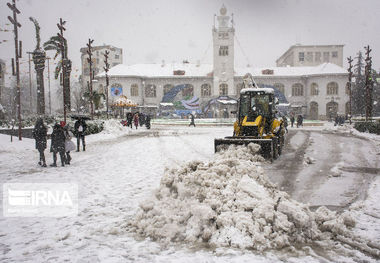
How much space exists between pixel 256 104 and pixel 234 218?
8540 millimetres

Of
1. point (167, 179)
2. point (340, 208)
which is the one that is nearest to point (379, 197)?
point (340, 208)

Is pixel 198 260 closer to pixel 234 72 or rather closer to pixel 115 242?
pixel 115 242

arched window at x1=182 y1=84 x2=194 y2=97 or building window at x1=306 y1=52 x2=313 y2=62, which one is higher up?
building window at x1=306 y1=52 x2=313 y2=62

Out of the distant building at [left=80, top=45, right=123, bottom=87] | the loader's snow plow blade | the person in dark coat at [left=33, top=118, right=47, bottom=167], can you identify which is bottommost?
the loader's snow plow blade

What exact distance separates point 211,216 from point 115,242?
4.88 ft

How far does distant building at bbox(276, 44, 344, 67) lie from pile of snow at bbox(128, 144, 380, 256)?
6815cm

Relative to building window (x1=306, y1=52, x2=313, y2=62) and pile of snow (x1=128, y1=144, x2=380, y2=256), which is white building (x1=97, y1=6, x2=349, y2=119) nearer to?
building window (x1=306, y1=52, x2=313, y2=62)

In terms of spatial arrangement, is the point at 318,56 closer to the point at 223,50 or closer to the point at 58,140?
the point at 223,50

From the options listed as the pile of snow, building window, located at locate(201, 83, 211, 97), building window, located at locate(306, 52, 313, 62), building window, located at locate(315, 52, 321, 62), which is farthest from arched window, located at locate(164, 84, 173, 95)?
the pile of snow

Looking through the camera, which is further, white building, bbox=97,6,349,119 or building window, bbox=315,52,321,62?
building window, bbox=315,52,321,62

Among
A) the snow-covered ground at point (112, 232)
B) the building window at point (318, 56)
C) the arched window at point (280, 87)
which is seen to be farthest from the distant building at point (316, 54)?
the snow-covered ground at point (112, 232)

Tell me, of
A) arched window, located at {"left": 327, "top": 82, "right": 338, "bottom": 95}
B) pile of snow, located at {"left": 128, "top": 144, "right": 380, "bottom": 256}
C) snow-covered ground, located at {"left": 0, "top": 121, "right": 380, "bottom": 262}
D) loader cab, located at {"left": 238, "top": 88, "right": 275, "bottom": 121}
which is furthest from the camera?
arched window, located at {"left": 327, "top": 82, "right": 338, "bottom": 95}

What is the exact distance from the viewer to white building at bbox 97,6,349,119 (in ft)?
165

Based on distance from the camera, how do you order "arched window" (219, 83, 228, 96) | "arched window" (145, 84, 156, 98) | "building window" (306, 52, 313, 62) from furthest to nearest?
1. "building window" (306, 52, 313, 62)
2. "arched window" (145, 84, 156, 98)
3. "arched window" (219, 83, 228, 96)
